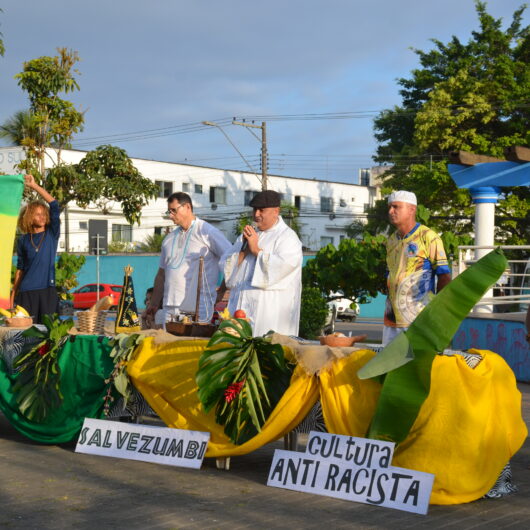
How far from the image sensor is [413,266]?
630 cm

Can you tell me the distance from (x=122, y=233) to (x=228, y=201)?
Answer: 9877 mm

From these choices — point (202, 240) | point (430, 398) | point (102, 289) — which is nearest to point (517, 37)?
point (102, 289)

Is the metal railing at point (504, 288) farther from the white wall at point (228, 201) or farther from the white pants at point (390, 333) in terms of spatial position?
the white wall at point (228, 201)

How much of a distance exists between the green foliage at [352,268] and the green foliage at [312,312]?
0.24m

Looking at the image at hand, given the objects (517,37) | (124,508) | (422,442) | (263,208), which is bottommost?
(124,508)

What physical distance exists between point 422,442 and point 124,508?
1734mm

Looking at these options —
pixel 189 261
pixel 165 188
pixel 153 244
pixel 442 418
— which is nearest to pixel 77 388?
pixel 189 261

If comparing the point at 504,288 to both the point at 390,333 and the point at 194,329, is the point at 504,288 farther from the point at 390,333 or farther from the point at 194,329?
the point at 194,329

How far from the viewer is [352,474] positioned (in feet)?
16.5

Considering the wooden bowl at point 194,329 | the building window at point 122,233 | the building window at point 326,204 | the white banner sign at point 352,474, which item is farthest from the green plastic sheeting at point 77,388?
the building window at point 326,204

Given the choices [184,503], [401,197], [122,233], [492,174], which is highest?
[122,233]

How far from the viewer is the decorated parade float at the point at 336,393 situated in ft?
16.1

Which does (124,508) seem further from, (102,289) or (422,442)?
(102,289)

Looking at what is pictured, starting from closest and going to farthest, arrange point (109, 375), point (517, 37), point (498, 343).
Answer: point (109, 375) → point (498, 343) → point (517, 37)
